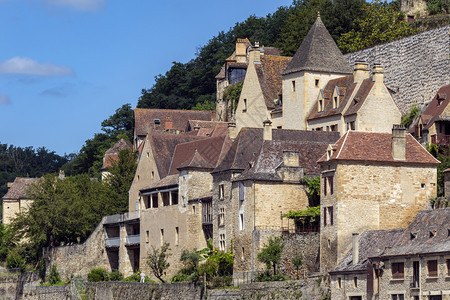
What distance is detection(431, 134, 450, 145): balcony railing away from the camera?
61.8 meters

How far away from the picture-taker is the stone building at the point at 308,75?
71.2 metres

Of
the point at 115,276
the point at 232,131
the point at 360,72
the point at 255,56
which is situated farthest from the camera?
the point at 255,56

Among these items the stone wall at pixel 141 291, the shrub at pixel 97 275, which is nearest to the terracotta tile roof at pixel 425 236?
the stone wall at pixel 141 291

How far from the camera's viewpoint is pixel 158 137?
74438mm

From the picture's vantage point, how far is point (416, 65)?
232ft

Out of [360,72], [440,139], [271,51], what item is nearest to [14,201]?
[271,51]

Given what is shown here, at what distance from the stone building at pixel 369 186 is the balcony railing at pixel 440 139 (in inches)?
315

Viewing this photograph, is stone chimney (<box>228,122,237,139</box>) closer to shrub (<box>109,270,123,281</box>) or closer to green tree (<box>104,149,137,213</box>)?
green tree (<box>104,149,137,213</box>)

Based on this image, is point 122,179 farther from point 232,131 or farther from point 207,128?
point 232,131

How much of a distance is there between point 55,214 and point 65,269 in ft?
13.8

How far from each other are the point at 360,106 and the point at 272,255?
580 inches

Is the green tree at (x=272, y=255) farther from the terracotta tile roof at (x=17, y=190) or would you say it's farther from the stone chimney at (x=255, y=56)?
the terracotta tile roof at (x=17, y=190)

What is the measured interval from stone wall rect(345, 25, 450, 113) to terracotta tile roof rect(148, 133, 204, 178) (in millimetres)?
13842

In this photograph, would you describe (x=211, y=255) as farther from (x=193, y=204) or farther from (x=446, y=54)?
(x=446, y=54)
